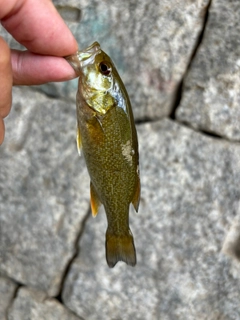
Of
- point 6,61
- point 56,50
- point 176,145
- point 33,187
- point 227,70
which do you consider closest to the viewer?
point 6,61

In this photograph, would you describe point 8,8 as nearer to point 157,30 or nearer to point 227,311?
point 157,30

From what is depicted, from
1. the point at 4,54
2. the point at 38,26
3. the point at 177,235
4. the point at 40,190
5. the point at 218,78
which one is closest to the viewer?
the point at 4,54

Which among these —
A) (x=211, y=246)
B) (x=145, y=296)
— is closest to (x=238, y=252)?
(x=211, y=246)

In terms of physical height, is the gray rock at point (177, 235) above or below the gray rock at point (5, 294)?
above

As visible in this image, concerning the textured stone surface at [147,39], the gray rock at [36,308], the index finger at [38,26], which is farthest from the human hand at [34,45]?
the gray rock at [36,308]

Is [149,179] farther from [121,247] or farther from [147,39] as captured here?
[147,39]

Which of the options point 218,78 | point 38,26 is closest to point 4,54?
point 38,26

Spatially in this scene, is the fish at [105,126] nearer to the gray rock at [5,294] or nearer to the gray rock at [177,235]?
the gray rock at [177,235]
